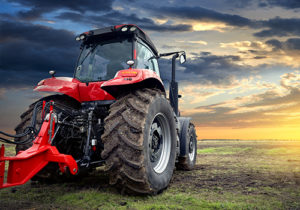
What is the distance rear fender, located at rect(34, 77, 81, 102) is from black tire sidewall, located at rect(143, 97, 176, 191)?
1.63 meters

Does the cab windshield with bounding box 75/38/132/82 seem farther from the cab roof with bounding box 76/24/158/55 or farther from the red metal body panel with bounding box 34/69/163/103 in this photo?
the red metal body panel with bounding box 34/69/163/103

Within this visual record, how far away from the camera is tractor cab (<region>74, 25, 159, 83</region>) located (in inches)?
198

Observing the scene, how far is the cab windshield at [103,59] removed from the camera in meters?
5.05

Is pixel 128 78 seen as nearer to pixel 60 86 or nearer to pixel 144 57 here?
pixel 60 86

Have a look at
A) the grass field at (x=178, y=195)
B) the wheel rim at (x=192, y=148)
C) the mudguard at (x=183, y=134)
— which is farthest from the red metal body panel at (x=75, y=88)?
the wheel rim at (x=192, y=148)

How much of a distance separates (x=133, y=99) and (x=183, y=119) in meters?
3.71

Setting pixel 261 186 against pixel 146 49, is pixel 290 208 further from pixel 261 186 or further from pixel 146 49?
→ pixel 146 49

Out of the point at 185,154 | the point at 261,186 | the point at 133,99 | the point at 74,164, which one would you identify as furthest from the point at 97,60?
the point at 261,186

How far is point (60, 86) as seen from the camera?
484cm

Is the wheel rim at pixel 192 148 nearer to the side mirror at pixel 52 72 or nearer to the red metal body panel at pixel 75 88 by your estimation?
the red metal body panel at pixel 75 88

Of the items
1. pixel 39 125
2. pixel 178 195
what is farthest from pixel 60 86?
pixel 178 195

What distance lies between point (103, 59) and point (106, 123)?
1.87 metres

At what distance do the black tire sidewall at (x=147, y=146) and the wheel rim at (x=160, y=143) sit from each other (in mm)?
66

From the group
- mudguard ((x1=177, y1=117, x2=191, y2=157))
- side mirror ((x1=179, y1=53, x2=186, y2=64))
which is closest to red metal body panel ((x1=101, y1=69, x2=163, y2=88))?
side mirror ((x1=179, y1=53, x2=186, y2=64))
